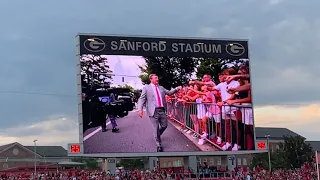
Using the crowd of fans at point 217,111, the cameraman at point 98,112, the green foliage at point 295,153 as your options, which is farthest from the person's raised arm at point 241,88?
the green foliage at point 295,153

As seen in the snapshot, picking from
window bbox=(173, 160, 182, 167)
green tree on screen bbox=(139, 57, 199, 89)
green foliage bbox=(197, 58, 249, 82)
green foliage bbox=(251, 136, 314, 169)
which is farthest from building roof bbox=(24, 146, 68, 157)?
green tree on screen bbox=(139, 57, 199, 89)

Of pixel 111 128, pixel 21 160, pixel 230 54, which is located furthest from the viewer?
pixel 21 160

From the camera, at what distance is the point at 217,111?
112 ft

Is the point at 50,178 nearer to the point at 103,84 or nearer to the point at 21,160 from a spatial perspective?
the point at 103,84

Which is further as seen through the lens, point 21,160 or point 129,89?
point 21,160

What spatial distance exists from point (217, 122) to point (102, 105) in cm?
763

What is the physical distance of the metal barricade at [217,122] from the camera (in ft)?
109

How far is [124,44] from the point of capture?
33719 millimetres

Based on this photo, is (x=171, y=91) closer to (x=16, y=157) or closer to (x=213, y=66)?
(x=213, y=66)

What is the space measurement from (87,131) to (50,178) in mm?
4431

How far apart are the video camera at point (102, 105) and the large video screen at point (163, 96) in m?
0.06

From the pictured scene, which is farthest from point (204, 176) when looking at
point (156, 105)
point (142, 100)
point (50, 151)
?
point (50, 151)

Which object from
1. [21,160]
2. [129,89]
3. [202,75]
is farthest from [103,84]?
[21,160]

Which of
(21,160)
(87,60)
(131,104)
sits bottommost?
(21,160)
